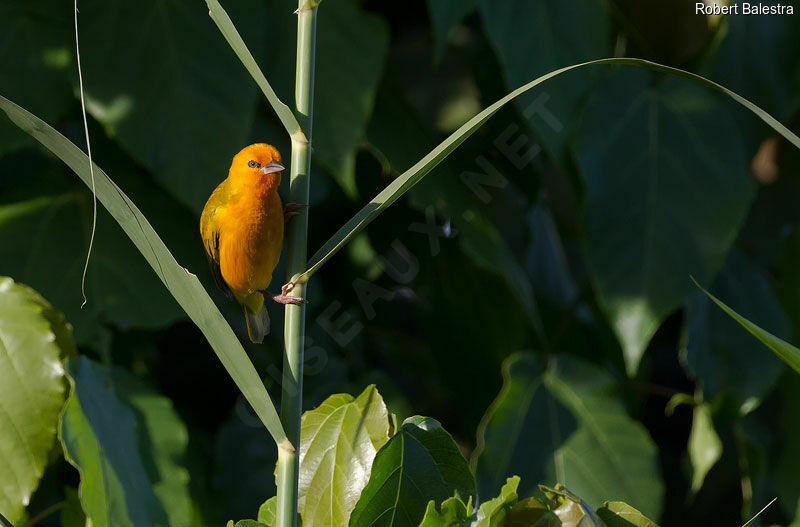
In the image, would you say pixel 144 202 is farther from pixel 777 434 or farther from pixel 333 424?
pixel 777 434

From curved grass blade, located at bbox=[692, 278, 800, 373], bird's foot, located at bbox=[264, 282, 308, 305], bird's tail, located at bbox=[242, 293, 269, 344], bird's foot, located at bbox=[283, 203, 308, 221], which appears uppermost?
bird's foot, located at bbox=[283, 203, 308, 221]

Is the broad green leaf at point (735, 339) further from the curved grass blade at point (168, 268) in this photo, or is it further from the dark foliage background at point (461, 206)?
the curved grass blade at point (168, 268)

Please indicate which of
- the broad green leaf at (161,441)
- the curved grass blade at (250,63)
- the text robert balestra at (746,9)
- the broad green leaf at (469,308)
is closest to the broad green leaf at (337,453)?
the curved grass blade at (250,63)

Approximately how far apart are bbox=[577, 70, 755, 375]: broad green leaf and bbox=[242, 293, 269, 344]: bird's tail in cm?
60

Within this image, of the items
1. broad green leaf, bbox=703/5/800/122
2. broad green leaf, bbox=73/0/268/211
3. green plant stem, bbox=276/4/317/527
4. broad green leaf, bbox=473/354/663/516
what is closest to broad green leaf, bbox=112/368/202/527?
broad green leaf, bbox=73/0/268/211

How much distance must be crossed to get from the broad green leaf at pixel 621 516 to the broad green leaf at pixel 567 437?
597 mm

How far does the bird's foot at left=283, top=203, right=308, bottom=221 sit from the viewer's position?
0.28 meters

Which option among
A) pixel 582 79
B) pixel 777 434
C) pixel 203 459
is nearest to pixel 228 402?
pixel 203 459

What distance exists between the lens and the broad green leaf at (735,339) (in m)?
1.00

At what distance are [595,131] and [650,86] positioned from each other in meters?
0.10

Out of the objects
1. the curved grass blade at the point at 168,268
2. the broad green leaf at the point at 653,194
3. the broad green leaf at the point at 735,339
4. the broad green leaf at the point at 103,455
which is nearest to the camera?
the curved grass blade at the point at 168,268

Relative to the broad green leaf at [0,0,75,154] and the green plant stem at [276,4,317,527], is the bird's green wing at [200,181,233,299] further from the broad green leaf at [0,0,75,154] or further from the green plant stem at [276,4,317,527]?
the broad green leaf at [0,0,75,154]

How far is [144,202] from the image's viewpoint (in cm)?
88

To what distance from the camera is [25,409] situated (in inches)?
15.7
